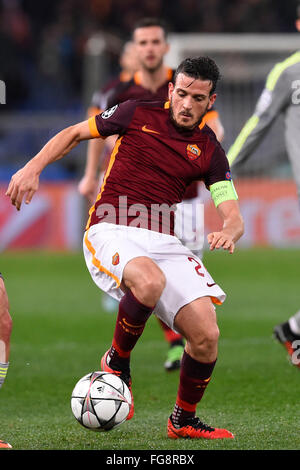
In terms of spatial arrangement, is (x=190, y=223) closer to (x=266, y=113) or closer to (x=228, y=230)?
(x=266, y=113)

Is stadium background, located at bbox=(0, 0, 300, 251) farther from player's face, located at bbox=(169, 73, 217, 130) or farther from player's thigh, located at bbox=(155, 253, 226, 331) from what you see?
player's thigh, located at bbox=(155, 253, 226, 331)

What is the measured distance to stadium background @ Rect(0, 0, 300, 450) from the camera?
541 cm

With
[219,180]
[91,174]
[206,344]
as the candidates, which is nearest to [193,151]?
[219,180]

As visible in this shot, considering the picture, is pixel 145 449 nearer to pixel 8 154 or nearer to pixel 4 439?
pixel 4 439

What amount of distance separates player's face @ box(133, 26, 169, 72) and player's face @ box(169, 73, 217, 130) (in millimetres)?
2225

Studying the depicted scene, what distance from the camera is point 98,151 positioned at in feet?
25.6

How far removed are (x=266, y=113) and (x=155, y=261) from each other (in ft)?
6.89

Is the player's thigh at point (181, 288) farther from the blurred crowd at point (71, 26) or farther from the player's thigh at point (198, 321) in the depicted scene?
the blurred crowd at point (71, 26)

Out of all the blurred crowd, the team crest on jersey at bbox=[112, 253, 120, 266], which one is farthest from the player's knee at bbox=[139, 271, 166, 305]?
the blurred crowd

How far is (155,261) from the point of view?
191 inches

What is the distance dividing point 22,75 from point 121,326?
14053mm

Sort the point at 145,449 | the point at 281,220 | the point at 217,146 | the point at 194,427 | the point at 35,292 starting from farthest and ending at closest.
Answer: the point at 281,220 < the point at 35,292 < the point at 217,146 < the point at 194,427 < the point at 145,449

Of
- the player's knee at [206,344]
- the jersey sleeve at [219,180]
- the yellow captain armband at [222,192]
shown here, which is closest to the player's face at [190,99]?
the jersey sleeve at [219,180]

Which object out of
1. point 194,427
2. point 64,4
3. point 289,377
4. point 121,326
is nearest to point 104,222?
point 121,326
